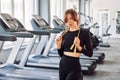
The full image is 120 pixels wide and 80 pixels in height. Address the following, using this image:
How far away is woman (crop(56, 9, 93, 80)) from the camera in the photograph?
9.62ft

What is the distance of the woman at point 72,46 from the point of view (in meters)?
2.93

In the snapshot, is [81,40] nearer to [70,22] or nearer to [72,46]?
[72,46]

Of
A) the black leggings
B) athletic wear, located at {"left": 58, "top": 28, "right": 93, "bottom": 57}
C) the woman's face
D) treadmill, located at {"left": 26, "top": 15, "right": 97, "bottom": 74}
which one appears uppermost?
the woman's face

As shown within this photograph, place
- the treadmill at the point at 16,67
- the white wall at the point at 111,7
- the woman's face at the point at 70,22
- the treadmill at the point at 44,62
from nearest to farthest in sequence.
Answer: the woman's face at the point at 70,22, the treadmill at the point at 16,67, the treadmill at the point at 44,62, the white wall at the point at 111,7

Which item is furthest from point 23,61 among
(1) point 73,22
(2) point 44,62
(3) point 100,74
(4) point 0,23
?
(1) point 73,22

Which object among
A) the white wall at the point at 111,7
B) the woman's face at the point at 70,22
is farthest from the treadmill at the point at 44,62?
the white wall at the point at 111,7

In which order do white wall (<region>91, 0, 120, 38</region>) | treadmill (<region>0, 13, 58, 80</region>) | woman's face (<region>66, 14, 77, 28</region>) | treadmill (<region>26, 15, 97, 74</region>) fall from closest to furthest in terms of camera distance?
woman's face (<region>66, 14, 77, 28</region>) < treadmill (<region>0, 13, 58, 80</region>) < treadmill (<region>26, 15, 97, 74</region>) < white wall (<region>91, 0, 120, 38</region>)

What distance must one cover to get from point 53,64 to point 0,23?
191 cm

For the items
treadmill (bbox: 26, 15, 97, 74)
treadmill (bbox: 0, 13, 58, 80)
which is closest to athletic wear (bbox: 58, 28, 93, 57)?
treadmill (bbox: 0, 13, 58, 80)

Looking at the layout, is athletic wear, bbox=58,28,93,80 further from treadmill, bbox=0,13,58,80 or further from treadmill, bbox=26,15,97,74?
treadmill, bbox=26,15,97,74

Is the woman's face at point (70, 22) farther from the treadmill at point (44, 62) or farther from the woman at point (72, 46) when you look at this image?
the treadmill at point (44, 62)

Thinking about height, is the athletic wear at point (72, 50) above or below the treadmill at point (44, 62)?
above

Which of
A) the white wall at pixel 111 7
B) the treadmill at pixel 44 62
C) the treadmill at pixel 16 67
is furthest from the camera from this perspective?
the white wall at pixel 111 7

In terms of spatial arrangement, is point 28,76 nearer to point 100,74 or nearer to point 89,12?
point 100,74
